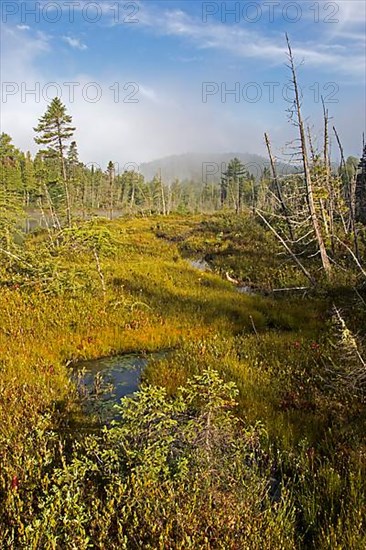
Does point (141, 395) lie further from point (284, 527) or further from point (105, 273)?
point (105, 273)

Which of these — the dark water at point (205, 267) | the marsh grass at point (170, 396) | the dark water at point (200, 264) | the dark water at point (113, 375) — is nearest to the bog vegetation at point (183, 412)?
the marsh grass at point (170, 396)

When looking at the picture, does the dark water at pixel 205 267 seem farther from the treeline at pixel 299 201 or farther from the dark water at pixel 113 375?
the dark water at pixel 113 375

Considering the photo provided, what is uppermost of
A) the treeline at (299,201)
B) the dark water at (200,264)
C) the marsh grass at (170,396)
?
the treeline at (299,201)

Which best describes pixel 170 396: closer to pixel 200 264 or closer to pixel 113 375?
pixel 113 375

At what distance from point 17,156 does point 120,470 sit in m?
109

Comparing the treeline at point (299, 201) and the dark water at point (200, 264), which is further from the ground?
the treeline at point (299, 201)

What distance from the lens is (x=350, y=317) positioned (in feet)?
33.6

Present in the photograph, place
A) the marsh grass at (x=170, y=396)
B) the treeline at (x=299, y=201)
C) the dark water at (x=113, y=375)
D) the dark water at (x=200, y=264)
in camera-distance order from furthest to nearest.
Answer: the dark water at (x=200, y=264)
the treeline at (x=299, y=201)
the dark water at (x=113, y=375)
the marsh grass at (x=170, y=396)

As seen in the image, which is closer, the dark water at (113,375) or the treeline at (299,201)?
the dark water at (113,375)

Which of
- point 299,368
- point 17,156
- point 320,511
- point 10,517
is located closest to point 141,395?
point 10,517

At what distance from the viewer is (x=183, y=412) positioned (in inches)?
215

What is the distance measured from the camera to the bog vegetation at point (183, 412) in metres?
3.18

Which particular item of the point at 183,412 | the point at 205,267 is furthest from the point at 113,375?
the point at 205,267

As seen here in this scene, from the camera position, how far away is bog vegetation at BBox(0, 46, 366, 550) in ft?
10.4
